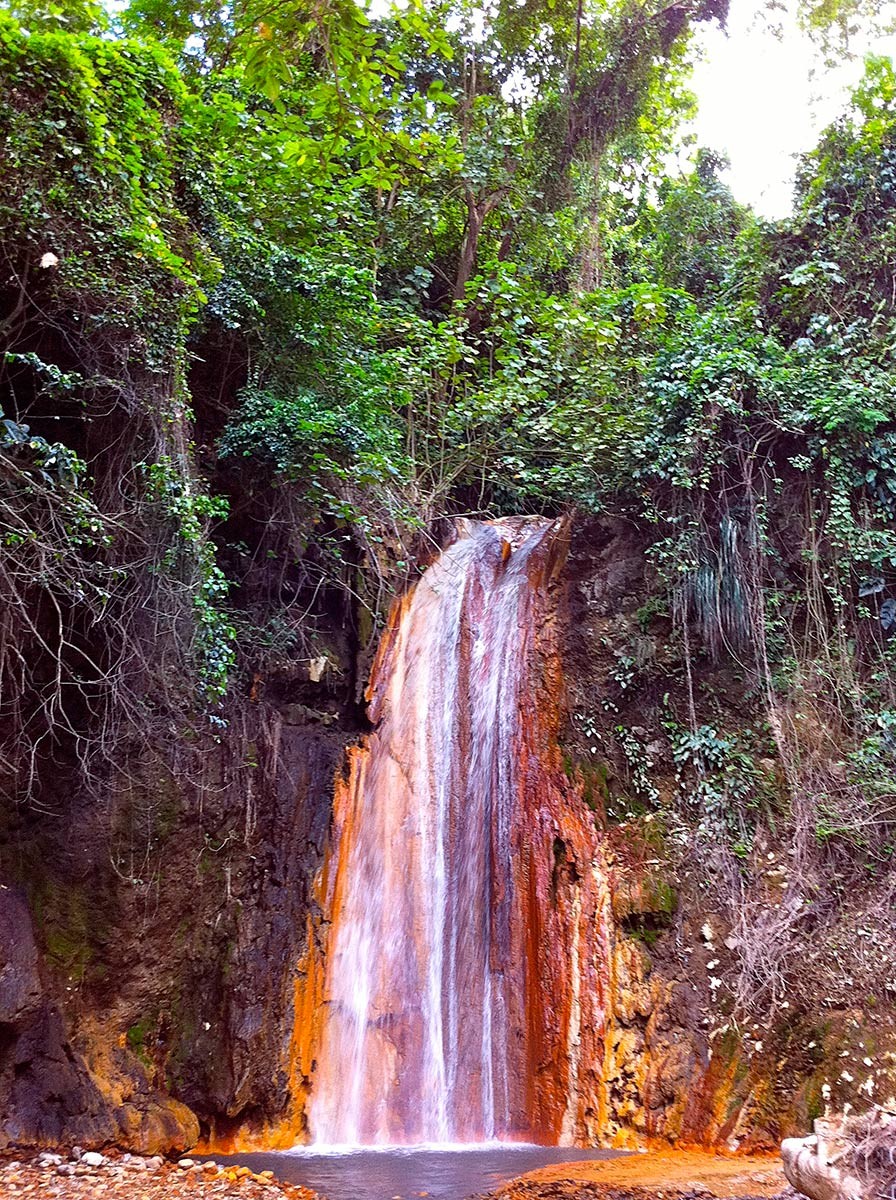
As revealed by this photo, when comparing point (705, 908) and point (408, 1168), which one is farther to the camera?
point (705, 908)

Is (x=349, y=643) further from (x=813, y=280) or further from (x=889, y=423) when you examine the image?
(x=813, y=280)

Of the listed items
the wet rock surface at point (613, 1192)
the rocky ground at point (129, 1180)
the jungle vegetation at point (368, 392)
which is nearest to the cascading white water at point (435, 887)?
the jungle vegetation at point (368, 392)

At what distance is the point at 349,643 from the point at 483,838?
A: 2440 millimetres

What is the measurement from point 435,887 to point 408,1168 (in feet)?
8.33

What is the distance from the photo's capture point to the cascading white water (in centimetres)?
767

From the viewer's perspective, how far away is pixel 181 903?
7730 mm

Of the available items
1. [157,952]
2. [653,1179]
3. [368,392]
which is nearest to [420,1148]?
[653,1179]

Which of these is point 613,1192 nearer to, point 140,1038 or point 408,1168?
point 408,1168

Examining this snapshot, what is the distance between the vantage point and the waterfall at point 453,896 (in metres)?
7.65

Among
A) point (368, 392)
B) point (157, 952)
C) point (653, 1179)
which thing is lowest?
point (653, 1179)

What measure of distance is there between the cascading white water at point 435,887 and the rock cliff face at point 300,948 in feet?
0.70

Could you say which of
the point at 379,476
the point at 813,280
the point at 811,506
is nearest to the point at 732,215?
the point at 813,280

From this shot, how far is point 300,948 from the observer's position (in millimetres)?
8094

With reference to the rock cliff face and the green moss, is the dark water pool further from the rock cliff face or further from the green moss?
the green moss
